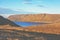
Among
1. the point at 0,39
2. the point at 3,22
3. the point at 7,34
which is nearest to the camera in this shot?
the point at 0,39

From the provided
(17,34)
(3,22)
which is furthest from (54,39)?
(3,22)

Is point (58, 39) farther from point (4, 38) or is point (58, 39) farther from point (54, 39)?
point (4, 38)

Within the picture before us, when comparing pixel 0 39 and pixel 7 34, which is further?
pixel 7 34

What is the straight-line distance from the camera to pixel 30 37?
31.0 meters

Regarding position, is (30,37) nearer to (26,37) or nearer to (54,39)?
(26,37)

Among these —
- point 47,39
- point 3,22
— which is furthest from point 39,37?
point 3,22

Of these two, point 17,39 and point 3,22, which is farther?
point 3,22

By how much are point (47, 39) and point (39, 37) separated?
102 centimetres

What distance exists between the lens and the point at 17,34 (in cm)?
3191

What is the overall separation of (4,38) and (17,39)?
4.97 ft

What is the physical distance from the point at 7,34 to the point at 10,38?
183 centimetres

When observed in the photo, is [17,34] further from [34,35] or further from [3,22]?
[3,22]

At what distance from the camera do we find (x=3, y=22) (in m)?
55.9

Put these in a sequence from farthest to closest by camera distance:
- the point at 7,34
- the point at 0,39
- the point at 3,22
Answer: the point at 3,22 < the point at 7,34 < the point at 0,39
